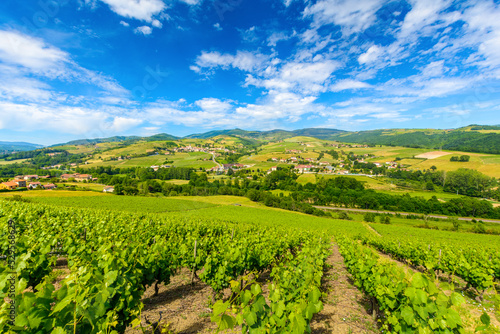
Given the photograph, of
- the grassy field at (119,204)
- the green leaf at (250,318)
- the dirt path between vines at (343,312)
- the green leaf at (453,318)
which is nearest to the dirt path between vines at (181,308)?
the dirt path between vines at (343,312)

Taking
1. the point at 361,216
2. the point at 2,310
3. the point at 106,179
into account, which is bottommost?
the point at 361,216

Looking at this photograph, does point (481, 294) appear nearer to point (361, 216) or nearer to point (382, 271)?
point (382, 271)

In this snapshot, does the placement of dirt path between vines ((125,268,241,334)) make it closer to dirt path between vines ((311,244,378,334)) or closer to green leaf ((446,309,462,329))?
dirt path between vines ((311,244,378,334))


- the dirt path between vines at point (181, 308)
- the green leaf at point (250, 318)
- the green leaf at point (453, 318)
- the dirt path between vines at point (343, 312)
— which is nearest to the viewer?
the green leaf at point (250, 318)

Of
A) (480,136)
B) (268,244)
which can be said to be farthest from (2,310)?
(480,136)

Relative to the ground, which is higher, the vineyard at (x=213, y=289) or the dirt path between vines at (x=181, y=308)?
the vineyard at (x=213, y=289)

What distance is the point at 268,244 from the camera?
34.7ft

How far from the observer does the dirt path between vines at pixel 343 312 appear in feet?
19.5

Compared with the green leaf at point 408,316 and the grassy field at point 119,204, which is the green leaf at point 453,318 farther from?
the grassy field at point 119,204

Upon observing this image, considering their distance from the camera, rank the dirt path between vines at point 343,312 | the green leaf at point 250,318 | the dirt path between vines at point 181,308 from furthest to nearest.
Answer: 1. the dirt path between vines at point 343,312
2. the dirt path between vines at point 181,308
3. the green leaf at point 250,318

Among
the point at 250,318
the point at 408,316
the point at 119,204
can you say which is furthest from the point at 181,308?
the point at 119,204

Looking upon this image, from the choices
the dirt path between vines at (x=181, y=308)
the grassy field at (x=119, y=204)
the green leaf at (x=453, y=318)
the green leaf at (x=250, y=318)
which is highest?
the green leaf at (x=250, y=318)

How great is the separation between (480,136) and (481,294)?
21859cm

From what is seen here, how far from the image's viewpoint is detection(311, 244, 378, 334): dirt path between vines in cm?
596
